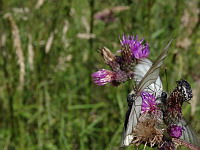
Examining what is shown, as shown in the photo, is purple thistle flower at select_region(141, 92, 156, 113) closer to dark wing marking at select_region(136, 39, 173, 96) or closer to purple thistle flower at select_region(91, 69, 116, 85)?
dark wing marking at select_region(136, 39, 173, 96)

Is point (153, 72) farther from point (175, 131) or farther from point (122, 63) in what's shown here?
point (122, 63)

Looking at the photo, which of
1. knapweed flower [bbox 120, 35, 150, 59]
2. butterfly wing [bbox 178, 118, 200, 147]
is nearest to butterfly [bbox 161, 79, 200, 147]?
butterfly wing [bbox 178, 118, 200, 147]

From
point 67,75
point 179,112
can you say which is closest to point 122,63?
point 179,112

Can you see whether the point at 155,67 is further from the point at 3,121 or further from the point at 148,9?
the point at 3,121

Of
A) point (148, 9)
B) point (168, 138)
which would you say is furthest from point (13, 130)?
point (168, 138)

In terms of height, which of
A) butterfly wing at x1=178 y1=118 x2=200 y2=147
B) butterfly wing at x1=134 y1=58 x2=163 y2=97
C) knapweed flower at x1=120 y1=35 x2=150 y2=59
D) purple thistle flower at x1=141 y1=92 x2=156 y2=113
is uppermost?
knapweed flower at x1=120 y1=35 x2=150 y2=59
